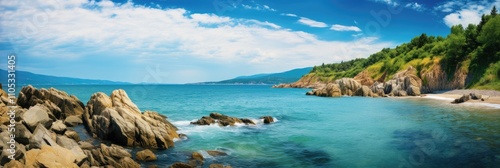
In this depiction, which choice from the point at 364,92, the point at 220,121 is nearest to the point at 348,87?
the point at 364,92

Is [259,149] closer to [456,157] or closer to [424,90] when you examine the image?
[456,157]

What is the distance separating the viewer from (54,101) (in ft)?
144

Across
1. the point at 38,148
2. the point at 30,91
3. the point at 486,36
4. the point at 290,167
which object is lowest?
the point at 290,167

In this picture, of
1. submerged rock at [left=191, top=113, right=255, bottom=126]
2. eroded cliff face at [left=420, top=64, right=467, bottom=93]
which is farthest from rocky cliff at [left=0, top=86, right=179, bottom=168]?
eroded cliff face at [left=420, top=64, right=467, bottom=93]

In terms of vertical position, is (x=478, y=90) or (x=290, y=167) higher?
(x=478, y=90)

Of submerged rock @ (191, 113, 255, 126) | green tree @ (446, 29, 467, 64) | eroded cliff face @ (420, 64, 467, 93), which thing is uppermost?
green tree @ (446, 29, 467, 64)

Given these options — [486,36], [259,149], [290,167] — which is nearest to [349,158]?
[290,167]

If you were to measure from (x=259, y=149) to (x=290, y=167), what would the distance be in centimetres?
601

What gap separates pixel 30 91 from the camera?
150 feet

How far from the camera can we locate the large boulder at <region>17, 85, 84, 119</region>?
4304cm

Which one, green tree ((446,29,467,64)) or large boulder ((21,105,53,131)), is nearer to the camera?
large boulder ((21,105,53,131))

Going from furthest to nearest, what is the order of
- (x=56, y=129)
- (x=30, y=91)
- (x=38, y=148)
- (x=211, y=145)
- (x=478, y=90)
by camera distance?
(x=478, y=90), (x=30, y=91), (x=211, y=145), (x=56, y=129), (x=38, y=148)

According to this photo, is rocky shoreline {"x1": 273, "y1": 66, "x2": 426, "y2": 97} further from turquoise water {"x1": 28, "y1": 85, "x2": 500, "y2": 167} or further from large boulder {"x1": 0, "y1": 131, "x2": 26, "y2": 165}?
large boulder {"x1": 0, "y1": 131, "x2": 26, "y2": 165}

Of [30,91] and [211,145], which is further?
[30,91]
